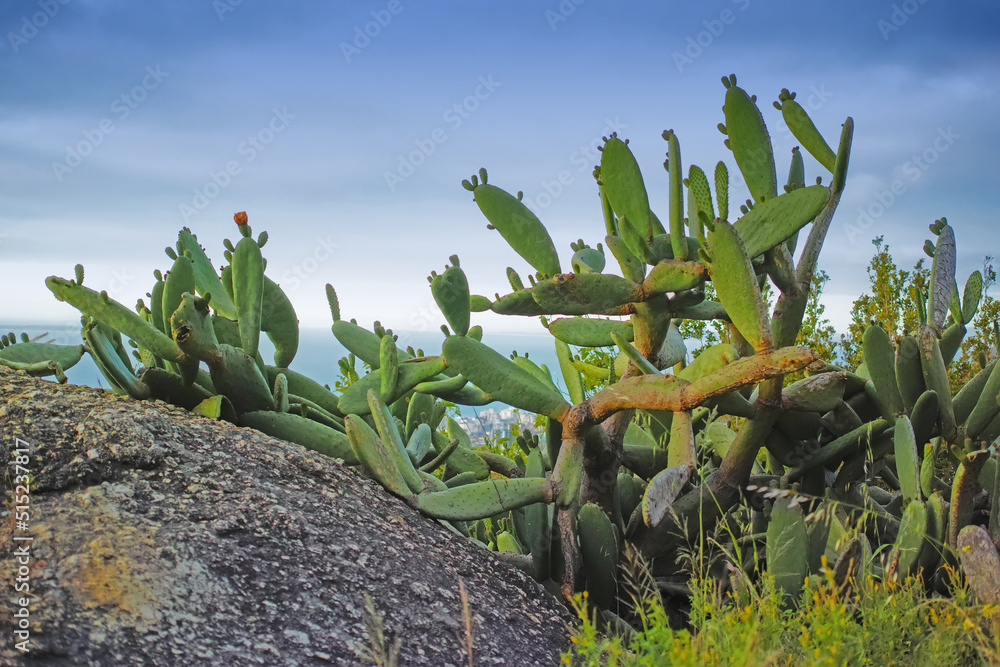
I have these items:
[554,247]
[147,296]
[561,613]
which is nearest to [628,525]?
[561,613]

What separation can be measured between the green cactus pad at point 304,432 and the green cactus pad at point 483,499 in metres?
0.39

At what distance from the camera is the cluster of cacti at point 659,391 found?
8.98 feet

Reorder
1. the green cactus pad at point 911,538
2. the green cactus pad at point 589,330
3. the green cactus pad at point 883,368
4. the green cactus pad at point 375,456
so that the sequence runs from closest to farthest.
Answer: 1. the green cactus pad at point 911,538
2. the green cactus pad at point 375,456
3. the green cactus pad at point 883,368
4. the green cactus pad at point 589,330

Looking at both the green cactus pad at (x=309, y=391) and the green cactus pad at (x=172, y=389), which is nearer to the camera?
the green cactus pad at (x=172, y=389)

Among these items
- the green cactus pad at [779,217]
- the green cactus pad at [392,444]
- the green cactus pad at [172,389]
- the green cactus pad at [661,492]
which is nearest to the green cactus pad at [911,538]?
the green cactus pad at [661,492]

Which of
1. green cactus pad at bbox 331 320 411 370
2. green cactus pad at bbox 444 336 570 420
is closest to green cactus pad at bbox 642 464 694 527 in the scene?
green cactus pad at bbox 444 336 570 420

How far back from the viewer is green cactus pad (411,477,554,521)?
108 inches

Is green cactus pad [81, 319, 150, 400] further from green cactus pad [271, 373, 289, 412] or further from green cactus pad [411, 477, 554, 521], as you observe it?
green cactus pad [411, 477, 554, 521]

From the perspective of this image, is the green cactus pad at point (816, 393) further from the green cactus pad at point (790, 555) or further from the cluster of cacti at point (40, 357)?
the cluster of cacti at point (40, 357)

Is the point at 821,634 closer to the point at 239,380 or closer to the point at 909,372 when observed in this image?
the point at 909,372

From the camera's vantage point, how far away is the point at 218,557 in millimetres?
2146

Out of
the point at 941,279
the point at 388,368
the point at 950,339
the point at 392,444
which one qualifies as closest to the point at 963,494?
the point at 950,339

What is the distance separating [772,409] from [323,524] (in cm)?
156

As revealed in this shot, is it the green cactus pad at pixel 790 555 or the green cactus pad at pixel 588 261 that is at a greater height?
→ the green cactus pad at pixel 588 261
